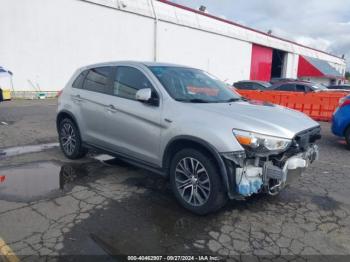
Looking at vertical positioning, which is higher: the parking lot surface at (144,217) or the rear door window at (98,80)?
the rear door window at (98,80)

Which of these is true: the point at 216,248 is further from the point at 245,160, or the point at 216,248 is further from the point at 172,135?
the point at 172,135

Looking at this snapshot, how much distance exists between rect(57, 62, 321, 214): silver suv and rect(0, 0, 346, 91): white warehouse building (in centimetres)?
1387

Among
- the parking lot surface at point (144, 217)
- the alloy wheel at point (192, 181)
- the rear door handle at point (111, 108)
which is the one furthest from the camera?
the rear door handle at point (111, 108)

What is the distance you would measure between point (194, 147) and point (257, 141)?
739 millimetres

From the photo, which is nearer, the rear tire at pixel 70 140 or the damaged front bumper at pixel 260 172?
the damaged front bumper at pixel 260 172

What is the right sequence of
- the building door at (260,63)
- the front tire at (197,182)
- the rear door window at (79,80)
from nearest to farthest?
the front tire at (197,182) → the rear door window at (79,80) → the building door at (260,63)

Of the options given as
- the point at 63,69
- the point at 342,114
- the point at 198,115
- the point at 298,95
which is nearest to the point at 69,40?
the point at 63,69

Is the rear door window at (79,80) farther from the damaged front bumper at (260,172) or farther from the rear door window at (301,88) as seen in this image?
the rear door window at (301,88)

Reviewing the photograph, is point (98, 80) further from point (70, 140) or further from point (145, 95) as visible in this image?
point (145, 95)

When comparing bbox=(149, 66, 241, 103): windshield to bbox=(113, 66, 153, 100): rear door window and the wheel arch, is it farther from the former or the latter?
the wheel arch

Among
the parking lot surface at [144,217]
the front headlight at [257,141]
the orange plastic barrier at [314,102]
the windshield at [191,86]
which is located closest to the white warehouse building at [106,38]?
the orange plastic barrier at [314,102]

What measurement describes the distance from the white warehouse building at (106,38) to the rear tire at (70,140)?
12688 millimetres

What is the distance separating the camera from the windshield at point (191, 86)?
4.21 metres

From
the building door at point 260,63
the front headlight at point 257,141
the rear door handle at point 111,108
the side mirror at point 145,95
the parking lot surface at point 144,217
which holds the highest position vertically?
the building door at point 260,63
